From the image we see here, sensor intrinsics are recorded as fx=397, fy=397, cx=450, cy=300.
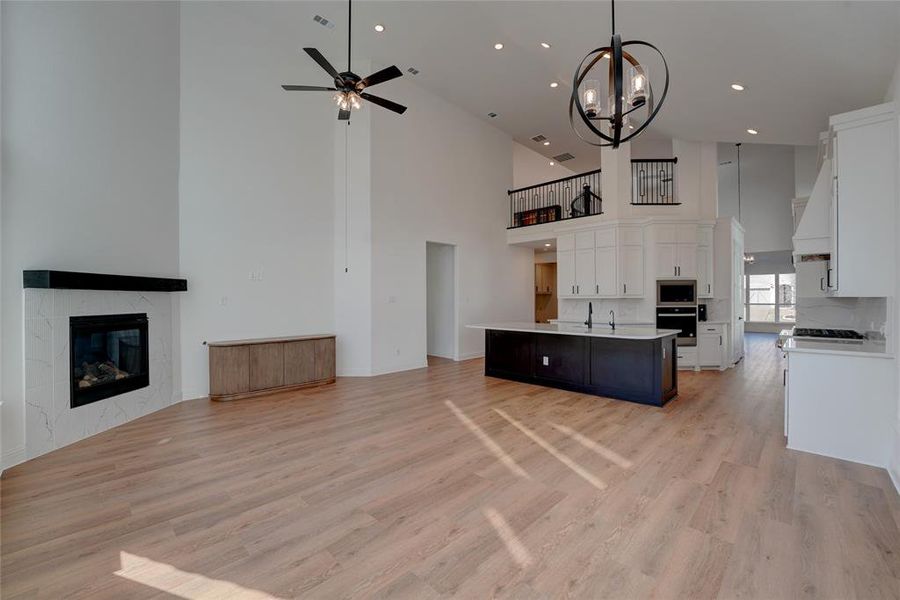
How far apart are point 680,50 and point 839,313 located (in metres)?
3.58

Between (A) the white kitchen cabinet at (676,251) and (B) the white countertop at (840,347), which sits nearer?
(B) the white countertop at (840,347)

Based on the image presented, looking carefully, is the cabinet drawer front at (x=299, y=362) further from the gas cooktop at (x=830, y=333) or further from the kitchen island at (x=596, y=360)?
the gas cooktop at (x=830, y=333)

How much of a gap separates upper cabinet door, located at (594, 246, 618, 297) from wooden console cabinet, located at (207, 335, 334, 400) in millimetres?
4699

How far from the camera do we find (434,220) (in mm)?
7516

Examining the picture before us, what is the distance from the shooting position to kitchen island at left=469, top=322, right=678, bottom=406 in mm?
4531

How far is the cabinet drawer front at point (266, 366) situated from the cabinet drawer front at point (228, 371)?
0.28 ft

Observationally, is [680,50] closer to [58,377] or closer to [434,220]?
[434,220]

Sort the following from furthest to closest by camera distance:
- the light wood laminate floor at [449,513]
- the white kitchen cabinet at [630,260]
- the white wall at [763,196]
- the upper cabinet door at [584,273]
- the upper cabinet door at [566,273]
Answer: the white wall at [763,196]
the upper cabinet door at [566,273]
the upper cabinet door at [584,273]
the white kitchen cabinet at [630,260]
the light wood laminate floor at [449,513]

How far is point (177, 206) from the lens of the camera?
4.95 metres

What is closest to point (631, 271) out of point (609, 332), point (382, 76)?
point (609, 332)

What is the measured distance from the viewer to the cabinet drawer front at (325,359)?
19.1 ft

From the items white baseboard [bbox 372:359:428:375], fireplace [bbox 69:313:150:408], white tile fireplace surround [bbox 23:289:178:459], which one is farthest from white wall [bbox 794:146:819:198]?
white tile fireplace surround [bbox 23:289:178:459]

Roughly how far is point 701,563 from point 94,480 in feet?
12.6

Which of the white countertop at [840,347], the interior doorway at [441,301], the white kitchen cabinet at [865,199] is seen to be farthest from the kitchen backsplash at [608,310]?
the white kitchen cabinet at [865,199]
